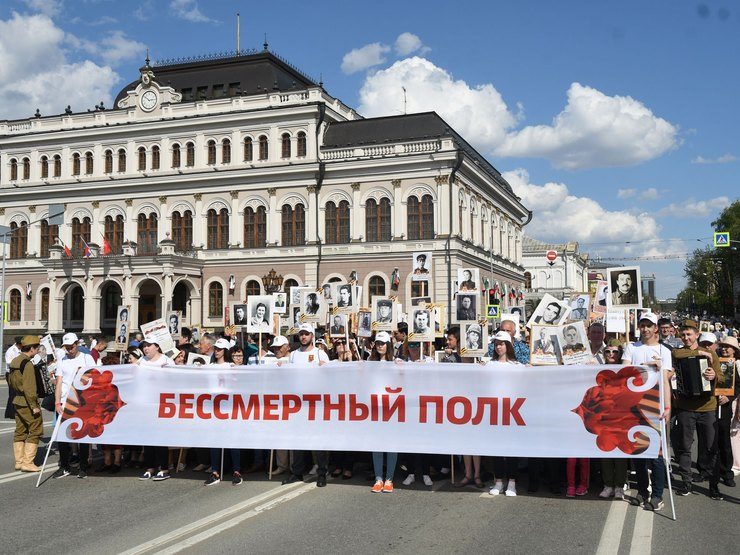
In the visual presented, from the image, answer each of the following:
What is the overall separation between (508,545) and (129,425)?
535cm

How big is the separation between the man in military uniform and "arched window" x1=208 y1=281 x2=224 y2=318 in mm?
38436

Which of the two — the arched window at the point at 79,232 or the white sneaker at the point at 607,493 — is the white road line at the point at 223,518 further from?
the arched window at the point at 79,232

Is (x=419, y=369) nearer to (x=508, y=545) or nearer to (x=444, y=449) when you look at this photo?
(x=444, y=449)

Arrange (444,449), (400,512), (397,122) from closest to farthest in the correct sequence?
(400,512) → (444,449) → (397,122)

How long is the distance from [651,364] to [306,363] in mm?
4093

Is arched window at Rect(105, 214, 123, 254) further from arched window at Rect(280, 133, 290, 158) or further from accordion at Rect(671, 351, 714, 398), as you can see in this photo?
accordion at Rect(671, 351, 714, 398)

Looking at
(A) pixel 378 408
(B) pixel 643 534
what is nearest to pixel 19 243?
(A) pixel 378 408

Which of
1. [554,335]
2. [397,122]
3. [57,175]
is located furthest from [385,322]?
[57,175]

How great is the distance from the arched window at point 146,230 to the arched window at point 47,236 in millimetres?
6462

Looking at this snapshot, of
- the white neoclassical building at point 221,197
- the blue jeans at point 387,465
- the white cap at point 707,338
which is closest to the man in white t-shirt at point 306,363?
the blue jeans at point 387,465

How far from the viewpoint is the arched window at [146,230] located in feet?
167

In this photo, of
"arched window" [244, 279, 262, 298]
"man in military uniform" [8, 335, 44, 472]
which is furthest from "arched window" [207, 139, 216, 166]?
"man in military uniform" [8, 335, 44, 472]

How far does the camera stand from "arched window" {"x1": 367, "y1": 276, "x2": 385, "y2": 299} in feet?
150

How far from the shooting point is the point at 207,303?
161 feet
